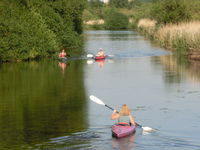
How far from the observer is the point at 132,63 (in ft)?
164

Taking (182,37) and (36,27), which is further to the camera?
(182,37)

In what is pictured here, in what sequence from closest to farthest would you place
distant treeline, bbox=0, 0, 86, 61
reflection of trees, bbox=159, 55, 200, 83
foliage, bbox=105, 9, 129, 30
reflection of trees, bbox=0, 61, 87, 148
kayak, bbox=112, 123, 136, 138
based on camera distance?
1. kayak, bbox=112, 123, 136, 138
2. reflection of trees, bbox=0, 61, 87, 148
3. reflection of trees, bbox=159, 55, 200, 83
4. distant treeline, bbox=0, 0, 86, 61
5. foliage, bbox=105, 9, 129, 30

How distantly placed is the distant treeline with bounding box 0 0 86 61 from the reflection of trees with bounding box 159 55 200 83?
36.1 ft

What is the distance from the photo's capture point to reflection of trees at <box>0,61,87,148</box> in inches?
864

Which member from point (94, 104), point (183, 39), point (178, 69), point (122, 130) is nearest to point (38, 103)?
point (94, 104)

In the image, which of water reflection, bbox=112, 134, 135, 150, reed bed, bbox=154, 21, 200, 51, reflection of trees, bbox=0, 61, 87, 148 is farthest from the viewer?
reed bed, bbox=154, 21, 200, 51

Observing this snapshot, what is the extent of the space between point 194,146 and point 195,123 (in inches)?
166

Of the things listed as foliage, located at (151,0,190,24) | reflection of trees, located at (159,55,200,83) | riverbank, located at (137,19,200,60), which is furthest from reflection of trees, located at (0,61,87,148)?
foliage, located at (151,0,190,24)

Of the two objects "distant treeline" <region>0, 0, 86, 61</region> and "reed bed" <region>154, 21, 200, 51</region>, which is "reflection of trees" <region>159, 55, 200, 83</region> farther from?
"distant treeline" <region>0, 0, 86, 61</region>

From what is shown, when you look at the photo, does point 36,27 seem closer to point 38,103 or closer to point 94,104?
point 38,103

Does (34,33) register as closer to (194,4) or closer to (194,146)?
(194,146)

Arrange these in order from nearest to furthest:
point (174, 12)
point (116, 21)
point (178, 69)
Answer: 1. point (178, 69)
2. point (174, 12)
3. point (116, 21)

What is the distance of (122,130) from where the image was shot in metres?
20.2

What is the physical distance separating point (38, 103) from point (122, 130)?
32.0 feet
